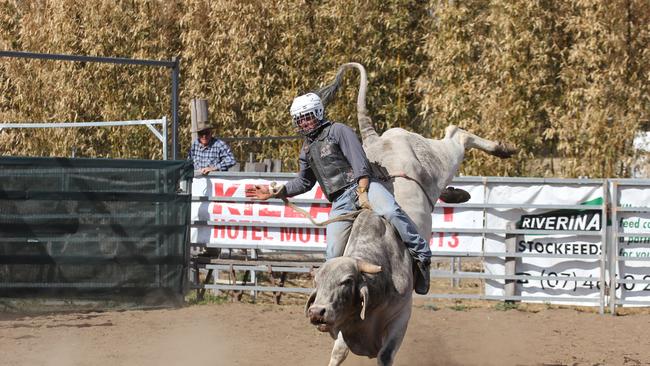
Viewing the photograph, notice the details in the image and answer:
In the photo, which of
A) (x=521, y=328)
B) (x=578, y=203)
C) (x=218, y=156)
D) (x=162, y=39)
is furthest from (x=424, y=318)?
(x=162, y=39)

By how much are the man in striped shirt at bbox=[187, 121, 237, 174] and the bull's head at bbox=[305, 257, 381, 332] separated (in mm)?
7020

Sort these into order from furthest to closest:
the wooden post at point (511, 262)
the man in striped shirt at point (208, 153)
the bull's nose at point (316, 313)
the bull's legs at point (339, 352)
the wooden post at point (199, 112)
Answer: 1. the wooden post at point (199, 112)
2. the man in striped shirt at point (208, 153)
3. the wooden post at point (511, 262)
4. the bull's legs at point (339, 352)
5. the bull's nose at point (316, 313)

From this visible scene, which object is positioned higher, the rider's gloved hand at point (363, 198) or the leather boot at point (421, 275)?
the rider's gloved hand at point (363, 198)

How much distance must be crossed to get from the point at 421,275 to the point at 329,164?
3.47 feet

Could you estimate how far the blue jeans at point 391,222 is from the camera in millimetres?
7328

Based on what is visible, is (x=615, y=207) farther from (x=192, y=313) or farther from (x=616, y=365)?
(x=192, y=313)

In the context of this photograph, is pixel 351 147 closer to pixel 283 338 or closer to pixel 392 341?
pixel 392 341

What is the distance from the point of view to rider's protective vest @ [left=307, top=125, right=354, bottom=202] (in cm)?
→ 758

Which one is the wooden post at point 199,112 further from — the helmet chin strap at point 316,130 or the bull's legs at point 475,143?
the helmet chin strap at point 316,130

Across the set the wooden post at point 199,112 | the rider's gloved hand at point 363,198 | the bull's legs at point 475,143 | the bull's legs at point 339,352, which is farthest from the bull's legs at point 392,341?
the wooden post at point 199,112

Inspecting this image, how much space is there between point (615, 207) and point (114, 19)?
1142 centimetres

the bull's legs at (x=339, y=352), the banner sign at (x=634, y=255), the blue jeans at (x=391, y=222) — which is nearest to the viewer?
the bull's legs at (x=339, y=352)

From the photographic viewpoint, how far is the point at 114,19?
2030 centimetres

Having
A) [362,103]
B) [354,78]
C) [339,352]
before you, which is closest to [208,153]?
[362,103]
